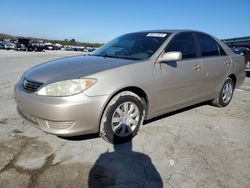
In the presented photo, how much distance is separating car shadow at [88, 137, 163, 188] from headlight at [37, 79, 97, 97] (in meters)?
0.84

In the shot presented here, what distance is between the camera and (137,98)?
136 inches

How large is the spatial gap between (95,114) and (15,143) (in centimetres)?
114

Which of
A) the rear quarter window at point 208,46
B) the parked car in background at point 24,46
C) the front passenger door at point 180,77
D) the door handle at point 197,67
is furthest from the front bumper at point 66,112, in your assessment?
the parked car in background at point 24,46

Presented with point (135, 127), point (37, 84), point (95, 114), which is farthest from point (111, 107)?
point (37, 84)

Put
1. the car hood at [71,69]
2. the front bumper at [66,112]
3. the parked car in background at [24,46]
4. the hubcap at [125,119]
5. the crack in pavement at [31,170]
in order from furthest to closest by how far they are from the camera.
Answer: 1. the parked car in background at [24,46]
2. the hubcap at [125,119]
3. the car hood at [71,69]
4. the front bumper at [66,112]
5. the crack in pavement at [31,170]

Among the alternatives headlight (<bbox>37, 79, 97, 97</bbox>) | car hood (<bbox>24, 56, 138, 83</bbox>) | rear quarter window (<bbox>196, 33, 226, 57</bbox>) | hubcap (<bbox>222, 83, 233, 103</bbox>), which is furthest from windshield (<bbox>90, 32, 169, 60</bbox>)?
hubcap (<bbox>222, 83, 233, 103</bbox>)

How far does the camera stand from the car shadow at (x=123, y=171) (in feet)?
8.28

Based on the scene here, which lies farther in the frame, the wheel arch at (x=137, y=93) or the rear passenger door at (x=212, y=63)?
the rear passenger door at (x=212, y=63)

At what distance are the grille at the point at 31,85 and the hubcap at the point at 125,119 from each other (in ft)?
3.30

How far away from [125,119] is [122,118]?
58 millimetres

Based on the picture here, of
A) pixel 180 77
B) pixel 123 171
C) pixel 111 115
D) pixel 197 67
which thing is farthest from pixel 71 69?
pixel 197 67

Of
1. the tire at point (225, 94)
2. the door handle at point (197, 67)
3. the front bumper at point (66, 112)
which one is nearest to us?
the front bumper at point (66, 112)

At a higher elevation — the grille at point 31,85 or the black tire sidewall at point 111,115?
the grille at point 31,85

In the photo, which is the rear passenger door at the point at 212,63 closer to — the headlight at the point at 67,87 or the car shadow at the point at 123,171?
→ the car shadow at the point at 123,171
